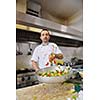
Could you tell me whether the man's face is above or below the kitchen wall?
above

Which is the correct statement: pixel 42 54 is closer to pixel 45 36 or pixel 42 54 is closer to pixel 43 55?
pixel 43 55

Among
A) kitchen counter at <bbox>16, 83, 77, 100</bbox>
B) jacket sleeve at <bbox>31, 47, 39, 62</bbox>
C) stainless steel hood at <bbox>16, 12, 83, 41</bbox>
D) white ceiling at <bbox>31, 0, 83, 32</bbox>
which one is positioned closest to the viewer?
kitchen counter at <bbox>16, 83, 77, 100</bbox>

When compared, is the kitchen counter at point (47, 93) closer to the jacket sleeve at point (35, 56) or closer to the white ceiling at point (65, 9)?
the jacket sleeve at point (35, 56)

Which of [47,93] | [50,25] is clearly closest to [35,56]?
[50,25]

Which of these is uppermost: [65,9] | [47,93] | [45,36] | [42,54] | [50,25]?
[65,9]

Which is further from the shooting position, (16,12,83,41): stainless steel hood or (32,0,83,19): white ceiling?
(32,0,83,19): white ceiling

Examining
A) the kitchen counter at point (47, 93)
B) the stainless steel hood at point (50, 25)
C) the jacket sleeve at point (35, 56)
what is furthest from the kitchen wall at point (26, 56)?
the kitchen counter at point (47, 93)

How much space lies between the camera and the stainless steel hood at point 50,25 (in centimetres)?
150

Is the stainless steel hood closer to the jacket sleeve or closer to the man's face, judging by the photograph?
the man's face

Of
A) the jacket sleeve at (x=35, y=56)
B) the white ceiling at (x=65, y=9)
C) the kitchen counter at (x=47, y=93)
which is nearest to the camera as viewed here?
the kitchen counter at (x=47, y=93)

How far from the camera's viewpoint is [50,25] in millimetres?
1807

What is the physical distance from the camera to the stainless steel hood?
150cm

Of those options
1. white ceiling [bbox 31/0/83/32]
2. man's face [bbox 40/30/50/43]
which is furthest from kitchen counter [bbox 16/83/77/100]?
white ceiling [bbox 31/0/83/32]
